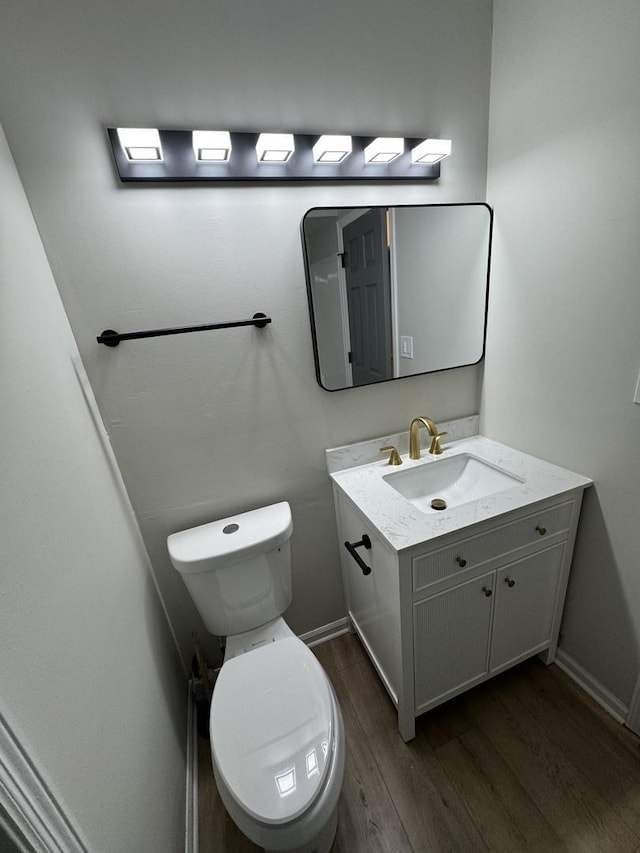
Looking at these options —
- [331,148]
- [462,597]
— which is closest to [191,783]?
[462,597]

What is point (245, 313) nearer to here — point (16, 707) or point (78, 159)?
point (78, 159)

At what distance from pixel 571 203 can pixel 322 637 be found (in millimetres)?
1936

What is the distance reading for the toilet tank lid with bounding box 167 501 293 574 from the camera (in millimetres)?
1109

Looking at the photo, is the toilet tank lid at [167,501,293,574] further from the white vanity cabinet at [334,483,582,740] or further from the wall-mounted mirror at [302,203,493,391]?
the wall-mounted mirror at [302,203,493,391]

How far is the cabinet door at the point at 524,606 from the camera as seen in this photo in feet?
3.92

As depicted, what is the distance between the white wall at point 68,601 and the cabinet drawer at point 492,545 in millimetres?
791

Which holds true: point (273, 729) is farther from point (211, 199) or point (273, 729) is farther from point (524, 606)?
point (211, 199)

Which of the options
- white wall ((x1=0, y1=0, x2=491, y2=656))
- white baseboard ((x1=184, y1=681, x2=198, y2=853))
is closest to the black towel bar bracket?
white wall ((x1=0, y1=0, x2=491, y2=656))

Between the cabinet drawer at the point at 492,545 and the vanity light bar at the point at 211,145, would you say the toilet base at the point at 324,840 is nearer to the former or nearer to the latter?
the cabinet drawer at the point at 492,545

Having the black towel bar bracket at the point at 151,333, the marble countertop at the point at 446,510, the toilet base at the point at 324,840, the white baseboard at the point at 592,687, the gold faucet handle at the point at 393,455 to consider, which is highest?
the black towel bar bracket at the point at 151,333

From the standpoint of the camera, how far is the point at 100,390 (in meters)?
1.08

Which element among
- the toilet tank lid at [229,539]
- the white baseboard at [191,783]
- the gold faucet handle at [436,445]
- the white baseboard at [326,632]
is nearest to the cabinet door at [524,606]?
the gold faucet handle at [436,445]

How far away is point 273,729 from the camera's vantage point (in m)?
0.90

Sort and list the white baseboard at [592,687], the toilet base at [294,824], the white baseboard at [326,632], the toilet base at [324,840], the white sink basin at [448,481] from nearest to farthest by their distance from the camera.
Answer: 1. the toilet base at [294,824]
2. the toilet base at [324,840]
3. the white baseboard at [592,687]
4. the white sink basin at [448,481]
5. the white baseboard at [326,632]
